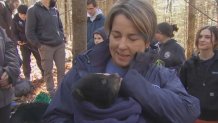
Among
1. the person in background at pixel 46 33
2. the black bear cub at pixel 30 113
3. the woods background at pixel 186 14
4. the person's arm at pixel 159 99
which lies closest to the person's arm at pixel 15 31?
the woods background at pixel 186 14

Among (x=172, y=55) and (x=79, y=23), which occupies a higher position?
(x=79, y=23)

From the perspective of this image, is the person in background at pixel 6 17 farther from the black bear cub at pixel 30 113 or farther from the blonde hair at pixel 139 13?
the blonde hair at pixel 139 13

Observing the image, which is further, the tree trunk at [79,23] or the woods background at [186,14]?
the woods background at [186,14]

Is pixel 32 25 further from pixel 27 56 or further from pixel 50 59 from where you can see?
pixel 27 56

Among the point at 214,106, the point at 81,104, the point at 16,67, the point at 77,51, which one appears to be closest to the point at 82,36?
the point at 77,51

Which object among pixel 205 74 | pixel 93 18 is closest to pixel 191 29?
pixel 93 18

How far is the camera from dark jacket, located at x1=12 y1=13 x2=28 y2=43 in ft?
25.8

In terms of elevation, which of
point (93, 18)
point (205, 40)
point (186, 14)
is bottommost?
point (205, 40)

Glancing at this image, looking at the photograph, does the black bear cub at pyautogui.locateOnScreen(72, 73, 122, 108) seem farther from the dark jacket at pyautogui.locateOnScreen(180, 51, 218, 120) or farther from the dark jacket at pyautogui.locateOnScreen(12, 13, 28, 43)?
the dark jacket at pyautogui.locateOnScreen(12, 13, 28, 43)

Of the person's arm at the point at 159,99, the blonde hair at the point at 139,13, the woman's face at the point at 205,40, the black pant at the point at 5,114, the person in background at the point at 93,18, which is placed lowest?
the black pant at the point at 5,114

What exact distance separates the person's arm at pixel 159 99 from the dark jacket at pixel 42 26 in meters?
4.99

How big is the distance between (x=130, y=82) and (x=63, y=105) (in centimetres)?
37

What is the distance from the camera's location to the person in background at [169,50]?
220 inches

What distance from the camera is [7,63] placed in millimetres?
3449
